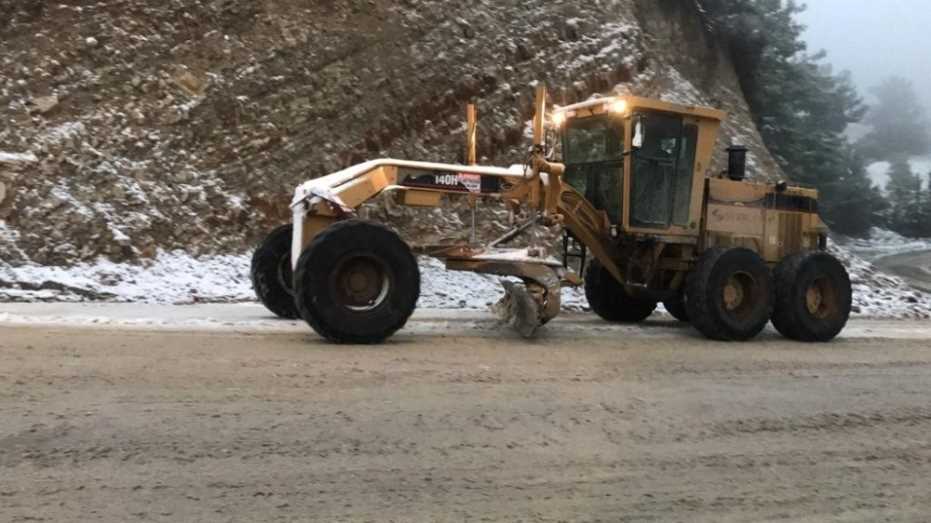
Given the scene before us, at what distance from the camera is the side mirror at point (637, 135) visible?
1051 centimetres

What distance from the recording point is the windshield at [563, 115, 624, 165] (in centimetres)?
1077

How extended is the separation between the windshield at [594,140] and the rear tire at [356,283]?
3.48 metres

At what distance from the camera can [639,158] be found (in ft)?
35.2

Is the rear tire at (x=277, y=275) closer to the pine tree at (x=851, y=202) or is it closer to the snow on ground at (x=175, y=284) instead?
the snow on ground at (x=175, y=284)

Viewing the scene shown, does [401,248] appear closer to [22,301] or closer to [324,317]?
[324,317]

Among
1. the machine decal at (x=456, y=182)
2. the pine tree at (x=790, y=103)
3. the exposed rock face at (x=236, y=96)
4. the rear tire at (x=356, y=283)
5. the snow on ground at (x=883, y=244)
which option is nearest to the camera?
the rear tire at (x=356, y=283)

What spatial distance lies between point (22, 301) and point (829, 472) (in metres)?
10.8

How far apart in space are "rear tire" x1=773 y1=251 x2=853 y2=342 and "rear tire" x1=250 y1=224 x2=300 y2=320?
20.3 ft

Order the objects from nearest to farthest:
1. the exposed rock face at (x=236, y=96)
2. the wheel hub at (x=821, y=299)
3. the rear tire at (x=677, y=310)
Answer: the wheel hub at (x=821, y=299) < the rear tire at (x=677, y=310) < the exposed rock face at (x=236, y=96)

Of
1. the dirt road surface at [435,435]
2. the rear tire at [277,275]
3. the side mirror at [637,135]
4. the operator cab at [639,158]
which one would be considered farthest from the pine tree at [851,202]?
the dirt road surface at [435,435]

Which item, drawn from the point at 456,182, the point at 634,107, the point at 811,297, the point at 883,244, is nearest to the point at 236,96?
the point at 456,182

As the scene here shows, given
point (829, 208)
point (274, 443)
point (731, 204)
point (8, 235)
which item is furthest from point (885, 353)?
point (829, 208)

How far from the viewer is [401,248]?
8664 mm

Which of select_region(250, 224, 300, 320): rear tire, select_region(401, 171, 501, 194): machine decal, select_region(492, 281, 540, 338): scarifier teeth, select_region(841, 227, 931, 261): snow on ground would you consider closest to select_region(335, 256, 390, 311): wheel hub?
select_region(401, 171, 501, 194): machine decal
